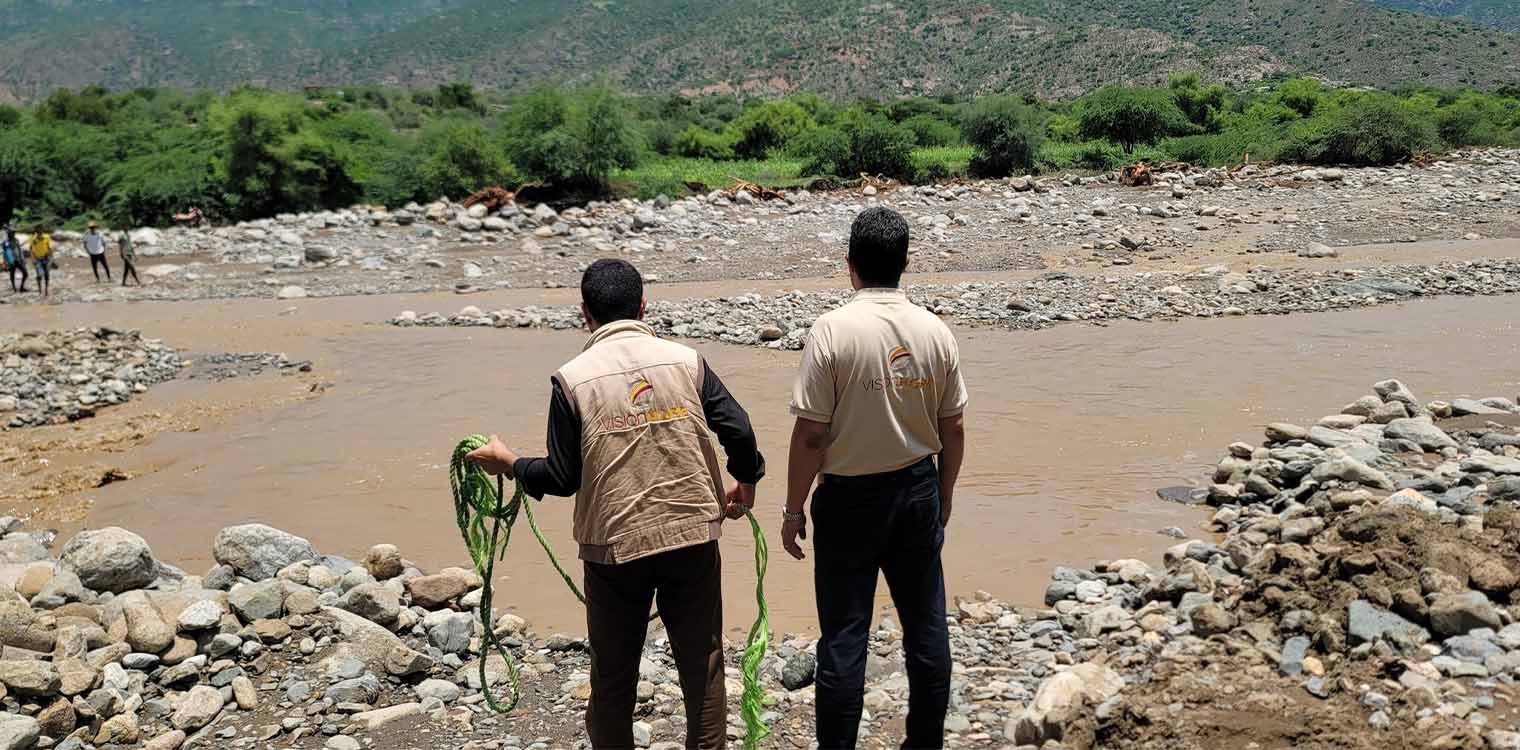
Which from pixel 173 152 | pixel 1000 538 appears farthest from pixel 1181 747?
pixel 173 152

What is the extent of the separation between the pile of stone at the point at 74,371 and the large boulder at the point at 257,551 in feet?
22.2

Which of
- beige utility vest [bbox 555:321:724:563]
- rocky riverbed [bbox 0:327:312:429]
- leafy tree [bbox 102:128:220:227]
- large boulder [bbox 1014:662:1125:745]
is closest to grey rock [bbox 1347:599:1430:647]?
large boulder [bbox 1014:662:1125:745]

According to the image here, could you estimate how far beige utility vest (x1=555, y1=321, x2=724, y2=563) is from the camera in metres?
3.07

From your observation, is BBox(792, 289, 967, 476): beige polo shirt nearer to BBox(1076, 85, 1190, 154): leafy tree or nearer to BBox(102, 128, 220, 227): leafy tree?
BBox(102, 128, 220, 227): leafy tree

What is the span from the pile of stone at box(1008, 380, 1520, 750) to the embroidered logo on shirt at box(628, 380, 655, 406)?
5.69 feet

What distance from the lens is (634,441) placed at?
10.2 feet

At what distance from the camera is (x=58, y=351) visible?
13344mm

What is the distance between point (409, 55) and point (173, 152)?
84963mm

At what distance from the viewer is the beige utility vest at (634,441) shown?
10.1 ft

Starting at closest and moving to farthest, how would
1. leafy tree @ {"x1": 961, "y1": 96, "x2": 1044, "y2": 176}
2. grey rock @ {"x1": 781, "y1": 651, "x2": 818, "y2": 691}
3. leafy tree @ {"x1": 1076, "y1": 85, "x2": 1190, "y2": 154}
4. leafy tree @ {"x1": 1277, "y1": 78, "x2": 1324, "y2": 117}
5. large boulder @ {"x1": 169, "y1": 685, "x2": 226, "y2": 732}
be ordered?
1. large boulder @ {"x1": 169, "y1": 685, "x2": 226, "y2": 732}
2. grey rock @ {"x1": 781, "y1": 651, "x2": 818, "y2": 691}
3. leafy tree @ {"x1": 961, "y1": 96, "x2": 1044, "y2": 176}
4. leafy tree @ {"x1": 1076, "y1": 85, "x2": 1190, "y2": 154}
5. leafy tree @ {"x1": 1277, "y1": 78, "x2": 1324, "y2": 117}

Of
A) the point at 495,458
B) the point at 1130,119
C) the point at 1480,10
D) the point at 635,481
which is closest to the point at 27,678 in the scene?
the point at 495,458

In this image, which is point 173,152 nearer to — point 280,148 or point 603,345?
point 280,148

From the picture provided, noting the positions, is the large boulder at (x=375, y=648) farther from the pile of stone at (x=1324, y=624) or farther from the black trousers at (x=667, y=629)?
the pile of stone at (x=1324, y=624)

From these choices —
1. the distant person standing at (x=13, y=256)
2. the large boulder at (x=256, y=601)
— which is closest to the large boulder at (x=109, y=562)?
the large boulder at (x=256, y=601)
